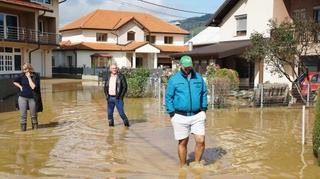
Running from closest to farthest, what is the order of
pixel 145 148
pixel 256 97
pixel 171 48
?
pixel 145 148 < pixel 256 97 < pixel 171 48

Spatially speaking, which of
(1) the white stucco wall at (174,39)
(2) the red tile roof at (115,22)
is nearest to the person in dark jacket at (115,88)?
(2) the red tile roof at (115,22)

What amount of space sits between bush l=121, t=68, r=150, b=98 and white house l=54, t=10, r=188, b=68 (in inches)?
1214

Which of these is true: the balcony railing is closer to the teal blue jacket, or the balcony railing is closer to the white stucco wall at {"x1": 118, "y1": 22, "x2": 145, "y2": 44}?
the white stucco wall at {"x1": 118, "y1": 22, "x2": 145, "y2": 44}

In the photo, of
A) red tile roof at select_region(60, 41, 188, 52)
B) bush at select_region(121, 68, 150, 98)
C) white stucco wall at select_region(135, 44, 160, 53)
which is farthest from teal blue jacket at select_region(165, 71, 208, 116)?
white stucco wall at select_region(135, 44, 160, 53)

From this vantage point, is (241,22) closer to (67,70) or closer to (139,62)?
(67,70)

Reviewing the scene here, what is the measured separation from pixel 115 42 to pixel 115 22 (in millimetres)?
2919

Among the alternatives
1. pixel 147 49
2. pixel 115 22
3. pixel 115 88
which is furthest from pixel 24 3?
pixel 115 88

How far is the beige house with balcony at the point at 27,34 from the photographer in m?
37.8

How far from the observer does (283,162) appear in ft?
26.8

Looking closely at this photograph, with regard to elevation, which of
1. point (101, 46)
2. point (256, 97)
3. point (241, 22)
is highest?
point (241, 22)

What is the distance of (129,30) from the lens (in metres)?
55.0

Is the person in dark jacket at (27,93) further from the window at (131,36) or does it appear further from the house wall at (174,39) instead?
the house wall at (174,39)

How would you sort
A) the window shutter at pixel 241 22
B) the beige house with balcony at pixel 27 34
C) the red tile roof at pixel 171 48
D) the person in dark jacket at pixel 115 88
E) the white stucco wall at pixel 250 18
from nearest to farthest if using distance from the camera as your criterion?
1. the person in dark jacket at pixel 115 88
2. the white stucco wall at pixel 250 18
3. the window shutter at pixel 241 22
4. the beige house with balcony at pixel 27 34
5. the red tile roof at pixel 171 48

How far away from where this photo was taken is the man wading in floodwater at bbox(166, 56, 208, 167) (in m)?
7.38
